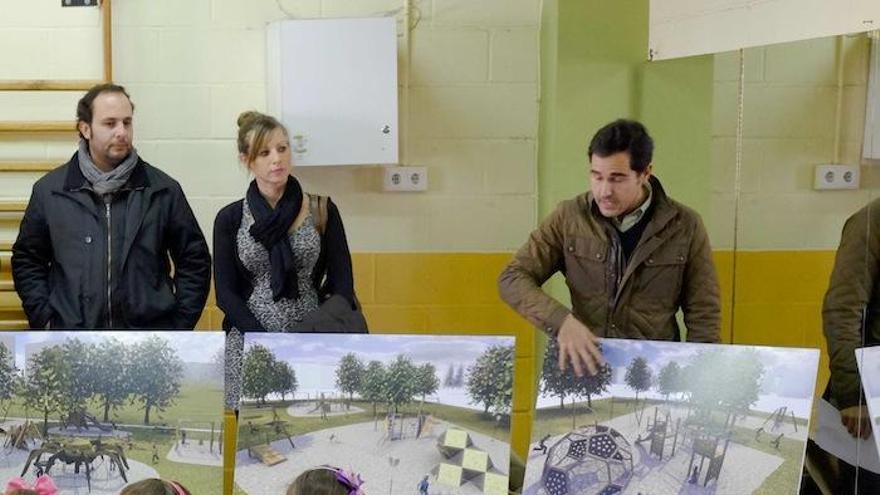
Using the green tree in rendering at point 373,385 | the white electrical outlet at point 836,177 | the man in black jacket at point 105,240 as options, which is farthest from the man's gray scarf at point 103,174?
the white electrical outlet at point 836,177

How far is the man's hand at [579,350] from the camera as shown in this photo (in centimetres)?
194

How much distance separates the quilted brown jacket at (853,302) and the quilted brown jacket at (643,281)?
275 millimetres

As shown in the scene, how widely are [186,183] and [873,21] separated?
221cm

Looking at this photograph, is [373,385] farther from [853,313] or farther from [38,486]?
[853,313]

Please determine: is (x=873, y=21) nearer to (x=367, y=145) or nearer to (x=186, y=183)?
(x=367, y=145)

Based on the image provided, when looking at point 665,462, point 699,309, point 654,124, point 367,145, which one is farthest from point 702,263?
point 367,145

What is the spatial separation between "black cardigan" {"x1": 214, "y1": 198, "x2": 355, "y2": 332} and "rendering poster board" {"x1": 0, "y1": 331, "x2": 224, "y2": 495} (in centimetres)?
50

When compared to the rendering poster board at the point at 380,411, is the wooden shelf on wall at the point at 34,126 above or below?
above

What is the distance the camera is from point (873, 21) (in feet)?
6.96

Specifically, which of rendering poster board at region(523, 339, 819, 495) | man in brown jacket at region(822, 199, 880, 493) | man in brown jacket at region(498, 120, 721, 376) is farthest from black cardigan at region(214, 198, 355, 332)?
man in brown jacket at region(822, 199, 880, 493)

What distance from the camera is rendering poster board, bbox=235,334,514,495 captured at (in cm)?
186

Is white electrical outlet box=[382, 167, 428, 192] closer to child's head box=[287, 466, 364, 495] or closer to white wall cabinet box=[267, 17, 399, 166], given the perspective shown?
white wall cabinet box=[267, 17, 399, 166]

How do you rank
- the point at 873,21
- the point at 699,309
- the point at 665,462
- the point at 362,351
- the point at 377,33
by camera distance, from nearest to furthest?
the point at 665,462
the point at 362,351
the point at 873,21
the point at 699,309
the point at 377,33

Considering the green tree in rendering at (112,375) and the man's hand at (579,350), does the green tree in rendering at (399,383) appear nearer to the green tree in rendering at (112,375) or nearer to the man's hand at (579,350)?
the man's hand at (579,350)
